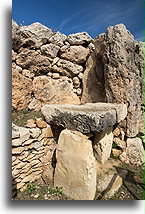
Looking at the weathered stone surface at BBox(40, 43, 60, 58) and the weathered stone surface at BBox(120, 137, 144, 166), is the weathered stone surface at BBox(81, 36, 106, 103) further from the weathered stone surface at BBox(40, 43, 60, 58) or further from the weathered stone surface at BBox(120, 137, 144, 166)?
the weathered stone surface at BBox(120, 137, 144, 166)

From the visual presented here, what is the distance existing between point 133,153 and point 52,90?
2533mm

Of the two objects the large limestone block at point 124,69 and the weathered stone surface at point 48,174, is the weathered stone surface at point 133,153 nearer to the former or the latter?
the large limestone block at point 124,69

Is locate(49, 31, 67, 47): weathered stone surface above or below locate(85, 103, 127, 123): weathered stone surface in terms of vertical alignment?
above

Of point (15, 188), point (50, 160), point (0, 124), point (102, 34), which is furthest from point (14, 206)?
point (102, 34)

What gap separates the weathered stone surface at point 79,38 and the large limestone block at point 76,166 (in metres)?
2.58

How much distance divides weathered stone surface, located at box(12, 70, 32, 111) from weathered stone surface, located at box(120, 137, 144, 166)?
270 cm

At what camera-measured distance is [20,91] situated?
10.5ft

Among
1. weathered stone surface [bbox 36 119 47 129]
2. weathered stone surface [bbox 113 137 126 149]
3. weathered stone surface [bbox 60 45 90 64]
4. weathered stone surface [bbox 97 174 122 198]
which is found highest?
weathered stone surface [bbox 60 45 90 64]

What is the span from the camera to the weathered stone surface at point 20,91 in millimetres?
3079

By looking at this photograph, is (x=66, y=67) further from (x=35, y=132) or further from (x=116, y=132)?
(x=116, y=132)

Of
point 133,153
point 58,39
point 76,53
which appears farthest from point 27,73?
point 133,153

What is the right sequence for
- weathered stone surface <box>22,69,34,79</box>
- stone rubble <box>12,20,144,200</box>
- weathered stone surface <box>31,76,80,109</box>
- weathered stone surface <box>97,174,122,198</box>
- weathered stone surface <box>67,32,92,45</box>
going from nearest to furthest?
stone rubble <box>12,20,144,200</box>
weathered stone surface <box>97,174,122,198</box>
weathered stone surface <box>22,69,34,79</box>
weathered stone surface <box>31,76,80,109</box>
weathered stone surface <box>67,32,92,45</box>

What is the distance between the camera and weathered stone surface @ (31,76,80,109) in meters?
3.47

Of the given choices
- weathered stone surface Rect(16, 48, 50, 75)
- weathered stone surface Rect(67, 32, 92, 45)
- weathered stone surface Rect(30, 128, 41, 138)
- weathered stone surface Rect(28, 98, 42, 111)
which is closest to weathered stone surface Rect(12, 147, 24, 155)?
weathered stone surface Rect(30, 128, 41, 138)
